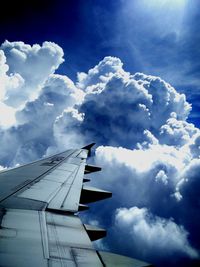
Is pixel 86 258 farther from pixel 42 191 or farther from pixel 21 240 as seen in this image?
pixel 42 191

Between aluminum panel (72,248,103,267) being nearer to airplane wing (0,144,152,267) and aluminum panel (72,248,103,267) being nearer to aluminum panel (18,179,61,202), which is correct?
airplane wing (0,144,152,267)

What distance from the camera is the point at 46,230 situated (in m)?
2.97

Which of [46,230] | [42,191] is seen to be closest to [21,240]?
[46,230]

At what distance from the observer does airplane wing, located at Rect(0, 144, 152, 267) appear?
226 cm

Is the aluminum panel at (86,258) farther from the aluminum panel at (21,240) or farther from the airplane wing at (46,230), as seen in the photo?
the aluminum panel at (21,240)

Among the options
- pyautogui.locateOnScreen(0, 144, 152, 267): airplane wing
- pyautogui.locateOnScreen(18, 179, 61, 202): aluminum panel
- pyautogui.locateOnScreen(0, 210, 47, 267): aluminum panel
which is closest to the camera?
pyautogui.locateOnScreen(0, 210, 47, 267): aluminum panel

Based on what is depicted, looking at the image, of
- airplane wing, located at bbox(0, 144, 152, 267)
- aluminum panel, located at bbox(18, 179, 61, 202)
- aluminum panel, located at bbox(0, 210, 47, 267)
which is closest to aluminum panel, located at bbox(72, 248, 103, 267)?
airplane wing, located at bbox(0, 144, 152, 267)

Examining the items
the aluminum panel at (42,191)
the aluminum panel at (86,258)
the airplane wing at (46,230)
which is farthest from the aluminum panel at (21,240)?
the aluminum panel at (42,191)

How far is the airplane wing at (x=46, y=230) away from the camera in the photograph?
226cm

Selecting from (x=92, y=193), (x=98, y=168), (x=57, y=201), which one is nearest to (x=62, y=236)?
(x=57, y=201)

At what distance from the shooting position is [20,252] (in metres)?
2.30

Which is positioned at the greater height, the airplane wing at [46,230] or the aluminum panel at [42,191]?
the aluminum panel at [42,191]

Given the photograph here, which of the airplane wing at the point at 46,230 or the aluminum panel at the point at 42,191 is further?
the aluminum panel at the point at 42,191

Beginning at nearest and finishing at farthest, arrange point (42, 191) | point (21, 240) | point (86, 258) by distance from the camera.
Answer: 1. point (86, 258)
2. point (21, 240)
3. point (42, 191)
